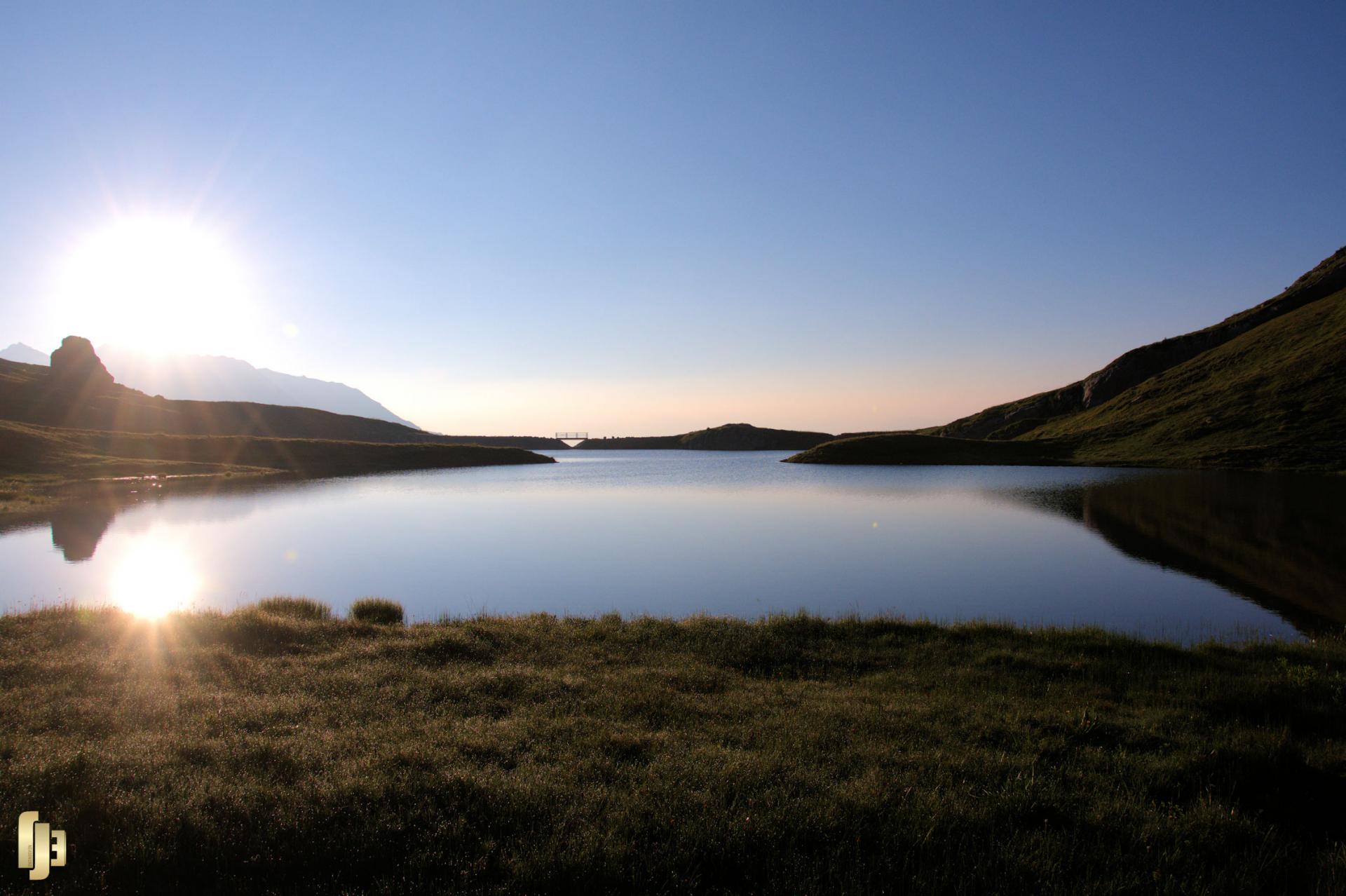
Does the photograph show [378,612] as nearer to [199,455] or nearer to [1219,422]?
[199,455]

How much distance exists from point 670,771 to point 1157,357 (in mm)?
211819

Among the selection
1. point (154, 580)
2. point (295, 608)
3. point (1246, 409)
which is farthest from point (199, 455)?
point (1246, 409)

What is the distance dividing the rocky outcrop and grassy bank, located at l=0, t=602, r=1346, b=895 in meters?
209

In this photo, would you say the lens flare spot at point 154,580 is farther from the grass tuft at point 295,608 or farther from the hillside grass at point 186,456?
the hillside grass at point 186,456

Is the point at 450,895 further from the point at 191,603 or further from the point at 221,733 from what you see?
the point at 191,603

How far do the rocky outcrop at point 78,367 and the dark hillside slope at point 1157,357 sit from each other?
228988 millimetres

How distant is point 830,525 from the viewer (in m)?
43.0

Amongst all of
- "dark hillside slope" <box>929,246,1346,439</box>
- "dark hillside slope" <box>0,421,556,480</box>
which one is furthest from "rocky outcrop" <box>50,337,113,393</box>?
"dark hillside slope" <box>929,246,1346,439</box>

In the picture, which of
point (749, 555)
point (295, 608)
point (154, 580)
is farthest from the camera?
point (749, 555)

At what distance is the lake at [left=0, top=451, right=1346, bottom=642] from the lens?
76.4ft

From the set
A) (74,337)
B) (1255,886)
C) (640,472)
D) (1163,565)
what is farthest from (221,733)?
(74,337)

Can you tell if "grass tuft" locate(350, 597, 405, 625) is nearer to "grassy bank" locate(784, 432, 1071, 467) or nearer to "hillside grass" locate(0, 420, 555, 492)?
"hillside grass" locate(0, 420, 555, 492)

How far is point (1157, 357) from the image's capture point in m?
172

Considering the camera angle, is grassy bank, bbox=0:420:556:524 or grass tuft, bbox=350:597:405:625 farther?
grassy bank, bbox=0:420:556:524
